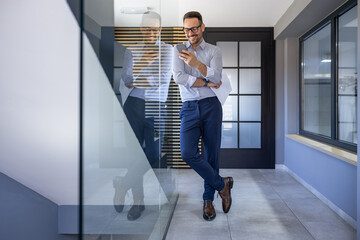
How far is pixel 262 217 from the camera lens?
2.28 metres

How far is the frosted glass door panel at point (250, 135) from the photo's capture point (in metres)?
Answer: 4.32

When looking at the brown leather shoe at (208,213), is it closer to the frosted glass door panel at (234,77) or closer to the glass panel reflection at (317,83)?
the glass panel reflection at (317,83)

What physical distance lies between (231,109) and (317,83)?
1.27 metres

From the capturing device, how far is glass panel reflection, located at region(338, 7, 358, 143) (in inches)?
103

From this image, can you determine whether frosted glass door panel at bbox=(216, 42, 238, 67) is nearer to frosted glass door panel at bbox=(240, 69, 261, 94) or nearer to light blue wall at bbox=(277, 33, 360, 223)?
frosted glass door panel at bbox=(240, 69, 261, 94)

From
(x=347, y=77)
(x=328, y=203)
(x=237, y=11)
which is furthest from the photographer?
(x=237, y=11)

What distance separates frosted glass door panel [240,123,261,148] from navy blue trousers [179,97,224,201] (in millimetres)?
2126

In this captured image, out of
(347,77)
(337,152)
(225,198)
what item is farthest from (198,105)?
(347,77)

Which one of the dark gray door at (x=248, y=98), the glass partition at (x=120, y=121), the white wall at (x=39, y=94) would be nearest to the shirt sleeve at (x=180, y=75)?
the glass partition at (x=120, y=121)

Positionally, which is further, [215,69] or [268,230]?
[215,69]

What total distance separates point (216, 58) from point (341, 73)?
136cm

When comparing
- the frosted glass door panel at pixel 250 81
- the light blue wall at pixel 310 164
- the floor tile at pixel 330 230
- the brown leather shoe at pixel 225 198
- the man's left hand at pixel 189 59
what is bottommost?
the floor tile at pixel 330 230

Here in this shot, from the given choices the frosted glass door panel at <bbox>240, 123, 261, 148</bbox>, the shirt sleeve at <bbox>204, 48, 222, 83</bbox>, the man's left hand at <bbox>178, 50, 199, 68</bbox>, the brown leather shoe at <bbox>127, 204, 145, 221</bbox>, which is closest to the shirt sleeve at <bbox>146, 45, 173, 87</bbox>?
the man's left hand at <bbox>178, 50, 199, 68</bbox>

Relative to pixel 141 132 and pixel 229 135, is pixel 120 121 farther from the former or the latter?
pixel 229 135
